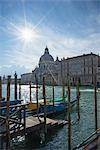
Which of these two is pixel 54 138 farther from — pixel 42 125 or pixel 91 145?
pixel 91 145

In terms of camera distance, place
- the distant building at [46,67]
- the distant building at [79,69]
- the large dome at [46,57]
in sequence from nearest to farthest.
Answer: the distant building at [79,69] < the distant building at [46,67] < the large dome at [46,57]

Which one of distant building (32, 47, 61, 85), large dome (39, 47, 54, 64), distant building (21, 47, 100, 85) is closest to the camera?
distant building (21, 47, 100, 85)

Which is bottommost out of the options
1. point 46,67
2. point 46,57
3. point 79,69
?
point 79,69

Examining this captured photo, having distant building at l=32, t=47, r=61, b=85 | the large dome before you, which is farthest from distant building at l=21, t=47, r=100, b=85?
the large dome

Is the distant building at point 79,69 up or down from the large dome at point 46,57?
down

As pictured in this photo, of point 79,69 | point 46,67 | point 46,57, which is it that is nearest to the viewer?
point 79,69

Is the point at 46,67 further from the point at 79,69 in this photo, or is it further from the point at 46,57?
the point at 79,69

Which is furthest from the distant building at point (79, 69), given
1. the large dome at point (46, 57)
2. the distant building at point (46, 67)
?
the large dome at point (46, 57)

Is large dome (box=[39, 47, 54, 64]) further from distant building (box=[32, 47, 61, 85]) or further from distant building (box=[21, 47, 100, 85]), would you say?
distant building (box=[21, 47, 100, 85])

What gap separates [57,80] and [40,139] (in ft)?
266

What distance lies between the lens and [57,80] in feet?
299

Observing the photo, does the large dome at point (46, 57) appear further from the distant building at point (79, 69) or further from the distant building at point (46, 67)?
the distant building at point (79, 69)

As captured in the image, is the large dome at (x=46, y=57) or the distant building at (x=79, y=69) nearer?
the distant building at (x=79, y=69)

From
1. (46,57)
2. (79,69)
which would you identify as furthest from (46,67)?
(79,69)
